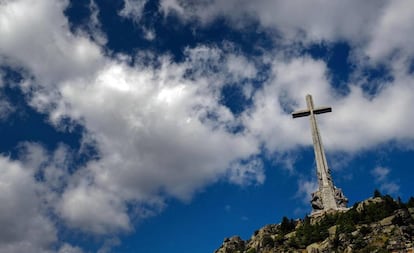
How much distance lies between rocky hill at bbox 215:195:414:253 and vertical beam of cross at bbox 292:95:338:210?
362 cm

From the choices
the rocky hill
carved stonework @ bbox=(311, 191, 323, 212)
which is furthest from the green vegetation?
carved stonework @ bbox=(311, 191, 323, 212)

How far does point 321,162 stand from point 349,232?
1915 cm

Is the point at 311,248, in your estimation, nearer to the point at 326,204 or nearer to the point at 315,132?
the point at 326,204

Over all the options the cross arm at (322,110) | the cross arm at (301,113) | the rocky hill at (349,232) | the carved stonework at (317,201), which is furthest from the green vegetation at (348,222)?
the cross arm at (301,113)

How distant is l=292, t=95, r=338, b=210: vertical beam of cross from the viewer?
6594cm

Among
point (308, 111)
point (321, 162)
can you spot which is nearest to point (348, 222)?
point (321, 162)

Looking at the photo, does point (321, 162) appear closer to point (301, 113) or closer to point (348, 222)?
point (301, 113)

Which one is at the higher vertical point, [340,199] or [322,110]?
[322,110]

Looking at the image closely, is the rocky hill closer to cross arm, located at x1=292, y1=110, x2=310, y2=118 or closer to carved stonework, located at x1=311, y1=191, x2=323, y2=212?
carved stonework, located at x1=311, y1=191, x2=323, y2=212

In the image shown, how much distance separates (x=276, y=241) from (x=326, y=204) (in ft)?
39.6

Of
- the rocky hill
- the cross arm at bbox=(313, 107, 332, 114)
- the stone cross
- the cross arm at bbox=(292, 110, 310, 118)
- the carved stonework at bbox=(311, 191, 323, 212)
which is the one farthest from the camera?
the cross arm at bbox=(292, 110, 310, 118)

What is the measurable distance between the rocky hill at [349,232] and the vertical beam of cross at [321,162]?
362cm

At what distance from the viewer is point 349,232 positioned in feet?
171

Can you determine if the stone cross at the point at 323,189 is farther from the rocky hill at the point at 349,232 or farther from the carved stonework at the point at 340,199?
the rocky hill at the point at 349,232
